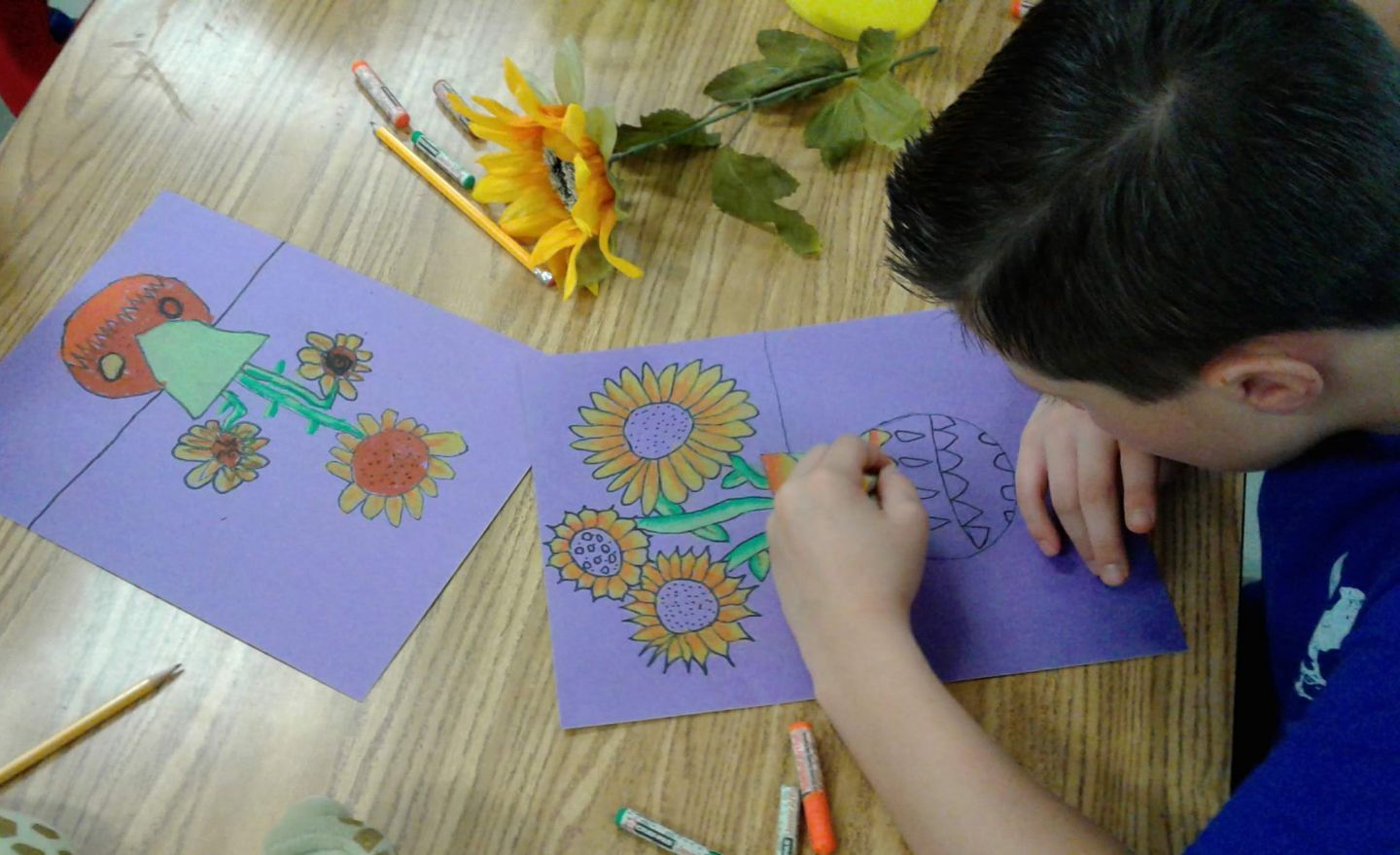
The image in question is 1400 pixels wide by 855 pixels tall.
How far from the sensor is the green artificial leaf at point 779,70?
2.58ft

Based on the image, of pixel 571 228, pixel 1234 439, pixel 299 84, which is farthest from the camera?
pixel 299 84

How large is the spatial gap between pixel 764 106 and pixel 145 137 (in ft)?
1.60

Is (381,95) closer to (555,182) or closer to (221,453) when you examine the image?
(555,182)

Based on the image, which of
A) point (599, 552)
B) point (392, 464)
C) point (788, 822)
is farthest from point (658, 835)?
point (392, 464)

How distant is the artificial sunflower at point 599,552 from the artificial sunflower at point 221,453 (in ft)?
0.68

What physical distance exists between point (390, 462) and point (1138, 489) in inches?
18.7

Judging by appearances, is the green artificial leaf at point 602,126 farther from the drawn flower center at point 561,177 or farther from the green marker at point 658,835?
the green marker at point 658,835

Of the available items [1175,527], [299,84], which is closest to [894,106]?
[1175,527]

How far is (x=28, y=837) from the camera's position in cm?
51

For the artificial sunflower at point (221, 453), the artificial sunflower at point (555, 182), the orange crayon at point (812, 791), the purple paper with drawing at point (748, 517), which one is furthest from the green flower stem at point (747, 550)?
the artificial sunflower at point (221, 453)

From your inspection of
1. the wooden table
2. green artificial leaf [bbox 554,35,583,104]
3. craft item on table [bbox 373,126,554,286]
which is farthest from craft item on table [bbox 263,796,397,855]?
green artificial leaf [bbox 554,35,583,104]

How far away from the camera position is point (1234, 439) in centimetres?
54

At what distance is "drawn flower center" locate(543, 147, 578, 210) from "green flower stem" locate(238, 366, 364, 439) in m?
0.21

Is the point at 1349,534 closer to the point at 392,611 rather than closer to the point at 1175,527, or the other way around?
the point at 1175,527
